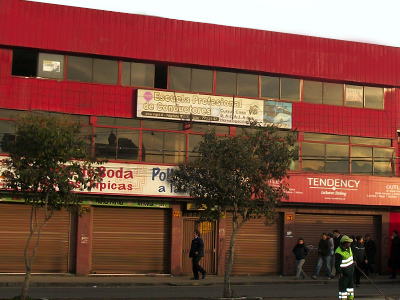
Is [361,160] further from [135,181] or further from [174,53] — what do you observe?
[135,181]

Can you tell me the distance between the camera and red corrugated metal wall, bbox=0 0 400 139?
21859 millimetres

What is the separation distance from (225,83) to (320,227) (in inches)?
300

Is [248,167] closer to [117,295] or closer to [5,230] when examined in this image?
[117,295]

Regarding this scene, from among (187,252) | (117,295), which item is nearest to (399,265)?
(187,252)

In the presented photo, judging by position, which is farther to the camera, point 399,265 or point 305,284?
point 399,265

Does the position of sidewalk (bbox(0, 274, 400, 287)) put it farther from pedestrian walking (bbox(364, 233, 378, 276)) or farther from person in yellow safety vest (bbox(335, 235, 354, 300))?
person in yellow safety vest (bbox(335, 235, 354, 300))

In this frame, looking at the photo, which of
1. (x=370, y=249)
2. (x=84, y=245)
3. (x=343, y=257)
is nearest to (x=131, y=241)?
(x=84, y=245)

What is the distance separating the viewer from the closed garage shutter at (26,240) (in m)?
21.3

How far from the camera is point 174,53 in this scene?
23.4m

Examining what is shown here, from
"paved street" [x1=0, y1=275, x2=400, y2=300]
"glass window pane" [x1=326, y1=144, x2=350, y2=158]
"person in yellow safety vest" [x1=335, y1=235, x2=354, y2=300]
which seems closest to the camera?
"person in yellow safety vest" [x1=335, y1=235, x2=354, y2=300]

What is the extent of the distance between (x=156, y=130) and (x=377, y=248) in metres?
11.5

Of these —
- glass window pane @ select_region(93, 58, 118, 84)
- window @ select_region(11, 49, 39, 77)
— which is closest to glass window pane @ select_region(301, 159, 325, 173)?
glass window pane @ select_region(93, 58, 118, 84)

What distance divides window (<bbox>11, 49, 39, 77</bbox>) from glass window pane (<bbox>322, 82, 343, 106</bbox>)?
1257cm

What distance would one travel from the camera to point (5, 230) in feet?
70.0
